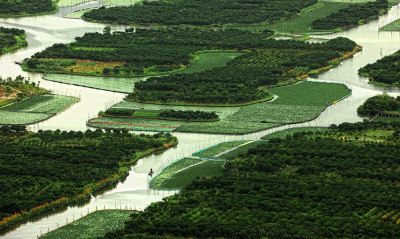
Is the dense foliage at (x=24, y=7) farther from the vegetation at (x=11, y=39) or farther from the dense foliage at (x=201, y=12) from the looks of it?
the vegetation at (x=11, y=39)

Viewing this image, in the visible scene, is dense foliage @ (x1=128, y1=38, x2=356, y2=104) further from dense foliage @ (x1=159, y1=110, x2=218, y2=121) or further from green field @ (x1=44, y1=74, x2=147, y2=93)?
dense foliage @ (x1=159, y1=110, x2=218, y2=121)

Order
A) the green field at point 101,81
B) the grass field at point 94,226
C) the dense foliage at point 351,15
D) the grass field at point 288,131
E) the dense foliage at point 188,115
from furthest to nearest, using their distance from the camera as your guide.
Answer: the dense foliage at point 351,15, the green field at point 101,81, the dense foliage at point 188,115, the grass field at point 288,131, the grass field at point 94,226

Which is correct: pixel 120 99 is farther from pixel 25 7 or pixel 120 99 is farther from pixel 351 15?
pixel 25 7

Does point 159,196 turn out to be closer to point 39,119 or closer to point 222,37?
point 39,119

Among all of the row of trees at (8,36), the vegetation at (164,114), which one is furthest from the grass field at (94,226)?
the row of trees at (8,36)

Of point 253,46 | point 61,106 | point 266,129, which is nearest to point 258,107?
point 266,129
